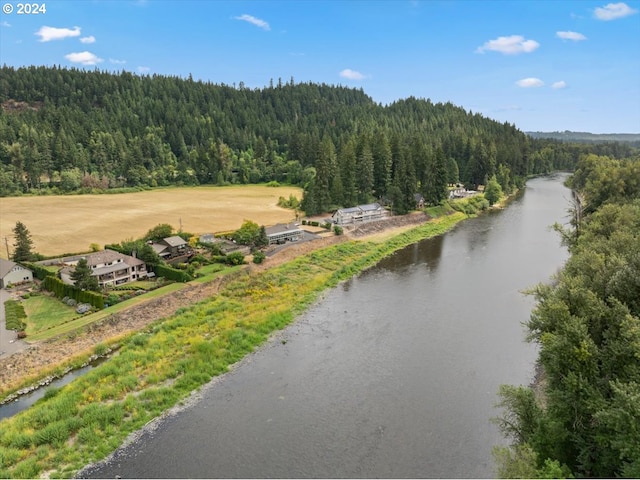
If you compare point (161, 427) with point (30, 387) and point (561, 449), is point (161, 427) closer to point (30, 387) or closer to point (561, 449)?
point (30, 387)

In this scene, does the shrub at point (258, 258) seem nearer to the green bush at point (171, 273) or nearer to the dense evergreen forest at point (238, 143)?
the green bush at point (171, 273)

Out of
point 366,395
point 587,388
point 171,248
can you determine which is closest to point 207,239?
point 171,248

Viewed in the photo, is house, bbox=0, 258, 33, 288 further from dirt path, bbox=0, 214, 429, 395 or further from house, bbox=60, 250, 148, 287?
dirt path, bbox=0, 214, 429, 395

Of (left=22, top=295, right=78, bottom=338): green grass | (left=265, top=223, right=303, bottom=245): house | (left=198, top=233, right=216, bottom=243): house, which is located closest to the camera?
(left=22, top=295, right=78, bottom=338): green grass

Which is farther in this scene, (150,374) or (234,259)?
(234,259)

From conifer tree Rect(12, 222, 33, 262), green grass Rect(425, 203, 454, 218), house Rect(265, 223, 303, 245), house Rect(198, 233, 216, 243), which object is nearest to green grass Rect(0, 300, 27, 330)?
conifer tree Rect(12, 222, 33, 262)

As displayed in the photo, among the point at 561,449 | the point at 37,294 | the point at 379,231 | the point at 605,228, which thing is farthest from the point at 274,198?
the point at 561,449

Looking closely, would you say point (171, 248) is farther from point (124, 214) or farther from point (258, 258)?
point (124, 214)

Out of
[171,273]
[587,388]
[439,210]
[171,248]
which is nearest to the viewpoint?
[587,388]
